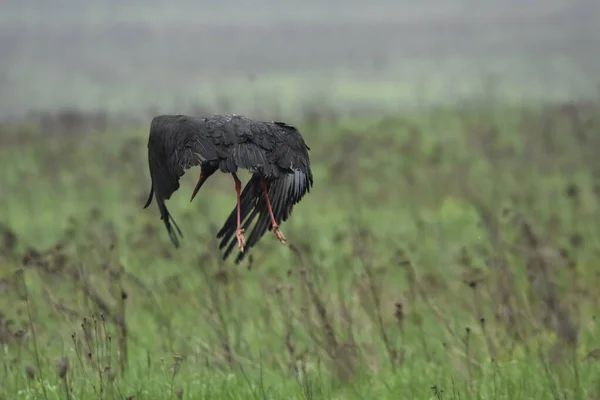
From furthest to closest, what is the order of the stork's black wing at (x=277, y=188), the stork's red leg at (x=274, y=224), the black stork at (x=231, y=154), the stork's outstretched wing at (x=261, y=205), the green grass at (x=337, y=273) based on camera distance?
the green grass at (x=337, y=273)
the stork's outstretched wing at (x=261, y=205)
the stork's black wing at (x=277, y=188)
the black stork at (x=231, y=154)
the stork's red leg at (x=274, y=224)

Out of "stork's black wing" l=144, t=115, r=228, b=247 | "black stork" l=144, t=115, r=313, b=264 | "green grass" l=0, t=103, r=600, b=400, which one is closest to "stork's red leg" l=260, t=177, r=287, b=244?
"black stork" l=144, t=115, r=313, b=264

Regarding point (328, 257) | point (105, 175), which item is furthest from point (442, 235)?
point (105, 175)

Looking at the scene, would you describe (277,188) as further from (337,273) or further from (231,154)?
(337,273)

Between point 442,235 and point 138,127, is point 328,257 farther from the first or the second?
A: point 138,127

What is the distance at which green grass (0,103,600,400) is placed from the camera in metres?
5.10

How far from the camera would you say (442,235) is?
10430 mm

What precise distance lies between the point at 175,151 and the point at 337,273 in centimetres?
501

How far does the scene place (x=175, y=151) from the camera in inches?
128

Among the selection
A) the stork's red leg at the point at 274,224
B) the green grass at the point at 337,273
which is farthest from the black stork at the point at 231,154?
the green grass at the point at 337,273

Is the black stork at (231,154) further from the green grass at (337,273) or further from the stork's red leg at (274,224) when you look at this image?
the green grass at (337,273)

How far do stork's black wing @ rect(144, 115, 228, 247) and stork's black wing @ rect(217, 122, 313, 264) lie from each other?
0.54 feet

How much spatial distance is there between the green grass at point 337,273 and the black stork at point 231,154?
3.12 ft

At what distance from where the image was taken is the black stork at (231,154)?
3100 mm

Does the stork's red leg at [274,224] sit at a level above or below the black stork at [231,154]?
below
